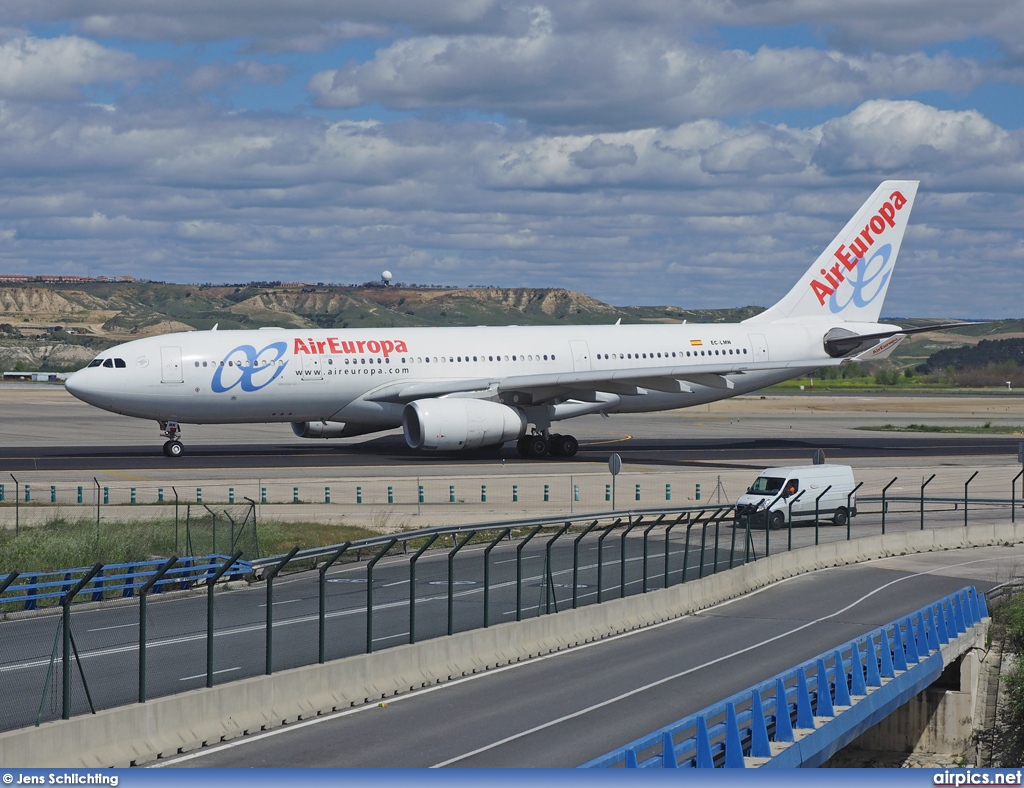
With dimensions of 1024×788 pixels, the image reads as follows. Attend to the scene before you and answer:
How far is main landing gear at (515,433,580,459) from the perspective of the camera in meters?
57.0

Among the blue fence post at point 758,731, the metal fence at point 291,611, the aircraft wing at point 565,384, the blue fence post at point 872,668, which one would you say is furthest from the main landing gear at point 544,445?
the blue fence post at point 758,731

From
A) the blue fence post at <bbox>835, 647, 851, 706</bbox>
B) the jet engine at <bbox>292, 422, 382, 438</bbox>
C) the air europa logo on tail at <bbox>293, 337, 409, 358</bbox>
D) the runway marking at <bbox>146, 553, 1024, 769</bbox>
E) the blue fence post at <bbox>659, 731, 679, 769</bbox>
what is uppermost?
the air europa logo on tail at <bbox>293, 337, 409, 358</bbox>

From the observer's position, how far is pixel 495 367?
186ft

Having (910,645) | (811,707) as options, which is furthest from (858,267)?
(811,707)

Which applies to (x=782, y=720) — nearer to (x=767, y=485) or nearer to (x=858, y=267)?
(x=767, y=485)

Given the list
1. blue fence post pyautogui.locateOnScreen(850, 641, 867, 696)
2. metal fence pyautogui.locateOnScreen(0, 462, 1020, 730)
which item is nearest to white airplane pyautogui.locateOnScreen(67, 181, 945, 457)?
metal fence pyautogui.locateOnScreen(0, 462, 1020, 730)

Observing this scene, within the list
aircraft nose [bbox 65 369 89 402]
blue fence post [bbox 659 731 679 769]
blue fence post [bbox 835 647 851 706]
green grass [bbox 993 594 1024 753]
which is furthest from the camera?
aircraft nose [bbox 65 369 89 402]

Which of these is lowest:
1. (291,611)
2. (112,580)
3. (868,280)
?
(112,580)

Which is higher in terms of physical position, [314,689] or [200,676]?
[200,676]

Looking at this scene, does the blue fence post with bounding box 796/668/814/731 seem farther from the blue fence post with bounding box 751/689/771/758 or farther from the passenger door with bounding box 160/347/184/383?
the passenger door with bounding box 160/347/184/383

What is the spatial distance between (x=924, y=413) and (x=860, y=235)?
1352 inches

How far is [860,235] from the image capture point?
218 ft

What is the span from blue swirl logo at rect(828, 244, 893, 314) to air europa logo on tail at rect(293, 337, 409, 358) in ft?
77.2

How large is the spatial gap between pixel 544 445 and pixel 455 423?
6823 mm
